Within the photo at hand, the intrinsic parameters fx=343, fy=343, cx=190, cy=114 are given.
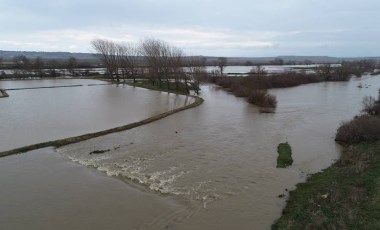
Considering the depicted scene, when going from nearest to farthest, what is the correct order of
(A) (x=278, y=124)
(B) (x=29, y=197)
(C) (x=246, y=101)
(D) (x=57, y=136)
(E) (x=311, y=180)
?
(B) (x=29, y=197), (E) (x=311, y=180), (D) (x=57, y=136), (A) (x=278, y=124), (C) (x=246, y=101)

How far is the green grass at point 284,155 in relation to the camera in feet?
56.0

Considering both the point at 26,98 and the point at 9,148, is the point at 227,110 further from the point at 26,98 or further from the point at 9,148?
the point at 26,98

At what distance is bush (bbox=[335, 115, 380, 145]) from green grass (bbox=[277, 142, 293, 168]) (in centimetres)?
367

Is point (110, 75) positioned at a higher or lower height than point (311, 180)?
higher

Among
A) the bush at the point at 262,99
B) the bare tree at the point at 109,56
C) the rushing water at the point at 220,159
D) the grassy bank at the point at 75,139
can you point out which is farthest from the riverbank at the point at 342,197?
the bare tree at the point at 109,56

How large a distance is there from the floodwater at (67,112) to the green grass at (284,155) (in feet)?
41.3

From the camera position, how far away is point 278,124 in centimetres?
2666

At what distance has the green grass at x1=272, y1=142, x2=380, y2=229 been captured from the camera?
10.5 meters

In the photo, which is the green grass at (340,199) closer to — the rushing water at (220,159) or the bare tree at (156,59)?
the rushing water at (220,159)

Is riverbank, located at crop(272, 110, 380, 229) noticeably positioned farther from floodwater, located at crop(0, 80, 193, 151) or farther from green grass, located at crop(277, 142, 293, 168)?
floodwater, located at crop(0, 80, 193, 151)

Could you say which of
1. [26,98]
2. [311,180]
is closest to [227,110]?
[311,180]

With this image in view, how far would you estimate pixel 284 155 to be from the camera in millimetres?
18047

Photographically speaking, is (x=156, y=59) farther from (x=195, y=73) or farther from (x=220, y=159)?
(x=220, y=159)

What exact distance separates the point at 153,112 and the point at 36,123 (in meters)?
10.1
